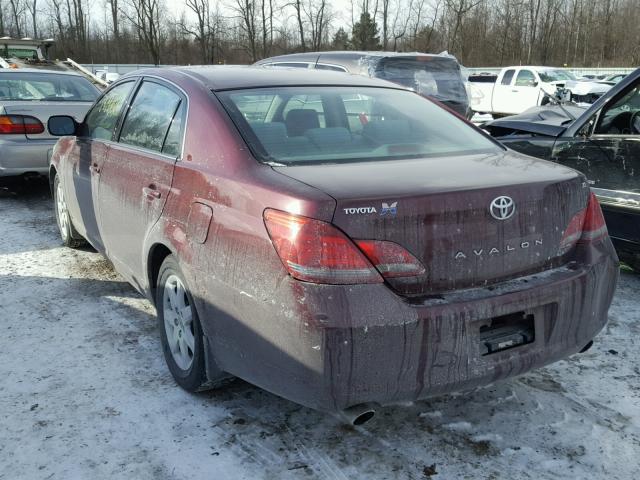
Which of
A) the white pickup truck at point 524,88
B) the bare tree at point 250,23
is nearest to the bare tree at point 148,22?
the bare tree at point 250,23

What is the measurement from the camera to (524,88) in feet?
64.5

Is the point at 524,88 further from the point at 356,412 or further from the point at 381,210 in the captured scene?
the point at 356,412

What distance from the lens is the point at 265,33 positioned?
5616 centimetres

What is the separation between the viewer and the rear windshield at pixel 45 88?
26.3 feet

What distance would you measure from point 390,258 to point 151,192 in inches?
59.2

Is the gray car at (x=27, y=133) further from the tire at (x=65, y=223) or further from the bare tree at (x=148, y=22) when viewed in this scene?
the bare tree at (x=148, y=22)

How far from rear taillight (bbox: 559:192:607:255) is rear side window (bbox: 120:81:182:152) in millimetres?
1970

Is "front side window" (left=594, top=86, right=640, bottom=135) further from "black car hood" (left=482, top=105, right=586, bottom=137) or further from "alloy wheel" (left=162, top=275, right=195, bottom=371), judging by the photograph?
"alloy wheel" (left=162, top=275, right=195, bottom=371)

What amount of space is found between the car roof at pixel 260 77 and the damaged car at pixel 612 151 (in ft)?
5.89

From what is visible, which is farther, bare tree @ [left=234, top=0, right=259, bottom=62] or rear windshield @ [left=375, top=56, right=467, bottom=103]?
bare tree @ [left=234, top=0, right=259, bottom=62]

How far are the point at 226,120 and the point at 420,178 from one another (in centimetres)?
94

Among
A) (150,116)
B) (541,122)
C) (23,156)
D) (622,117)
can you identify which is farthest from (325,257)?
(23,156)

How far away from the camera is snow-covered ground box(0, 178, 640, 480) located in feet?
8.20

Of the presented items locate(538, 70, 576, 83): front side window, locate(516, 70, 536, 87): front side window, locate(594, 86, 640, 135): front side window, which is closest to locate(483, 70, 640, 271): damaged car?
locate(594, 86, 640, 135): front side window
